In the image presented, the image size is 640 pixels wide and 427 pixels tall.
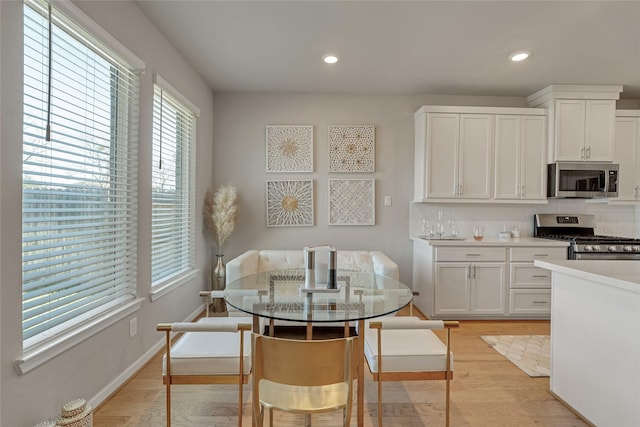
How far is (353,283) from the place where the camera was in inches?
86.4

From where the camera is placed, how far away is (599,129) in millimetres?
3758

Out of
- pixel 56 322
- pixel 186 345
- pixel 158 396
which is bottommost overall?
pixel 158 396

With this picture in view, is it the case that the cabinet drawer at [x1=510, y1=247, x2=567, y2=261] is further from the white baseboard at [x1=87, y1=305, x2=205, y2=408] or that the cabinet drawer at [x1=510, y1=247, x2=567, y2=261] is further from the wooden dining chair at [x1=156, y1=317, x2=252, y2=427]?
the white baseboard at [x1=87, y1=305, x2=205, y2=408]

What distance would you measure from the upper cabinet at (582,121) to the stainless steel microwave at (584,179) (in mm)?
79

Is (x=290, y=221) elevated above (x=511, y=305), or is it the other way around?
(x=290, y=221)

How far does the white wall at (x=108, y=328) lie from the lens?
1404 millimetres

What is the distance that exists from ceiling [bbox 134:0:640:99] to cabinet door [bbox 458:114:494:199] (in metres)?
0.44

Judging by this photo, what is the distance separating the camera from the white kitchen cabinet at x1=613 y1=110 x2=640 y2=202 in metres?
3.88

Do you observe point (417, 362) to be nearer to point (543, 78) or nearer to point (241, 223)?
point (241, 223)

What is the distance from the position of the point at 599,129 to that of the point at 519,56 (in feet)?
5.11

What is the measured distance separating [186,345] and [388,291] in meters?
1.18

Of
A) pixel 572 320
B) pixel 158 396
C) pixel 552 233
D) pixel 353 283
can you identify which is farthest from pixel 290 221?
pixel 552 233

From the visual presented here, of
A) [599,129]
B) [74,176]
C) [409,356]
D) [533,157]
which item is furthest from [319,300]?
[599,129]

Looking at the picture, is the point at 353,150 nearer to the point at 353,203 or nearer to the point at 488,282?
the point at 353,203
